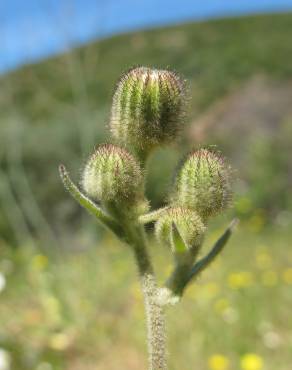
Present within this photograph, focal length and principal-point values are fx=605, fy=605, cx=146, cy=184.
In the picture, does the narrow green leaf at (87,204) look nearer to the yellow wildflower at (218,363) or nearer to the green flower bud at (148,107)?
the green flower bud at (148,107)

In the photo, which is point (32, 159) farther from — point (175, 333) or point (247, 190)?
point (175, 333)

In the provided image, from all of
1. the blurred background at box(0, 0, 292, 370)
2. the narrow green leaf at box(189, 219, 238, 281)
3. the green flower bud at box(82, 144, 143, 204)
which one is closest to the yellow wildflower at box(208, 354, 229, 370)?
the blurred background at box(0, 0, 292, 370)

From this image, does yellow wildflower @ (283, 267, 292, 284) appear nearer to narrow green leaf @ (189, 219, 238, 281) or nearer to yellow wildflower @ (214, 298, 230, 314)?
yellow wildflower @ (214, 298, 230, 314)

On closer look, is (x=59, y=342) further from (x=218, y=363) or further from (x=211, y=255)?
(x=211, y=255)

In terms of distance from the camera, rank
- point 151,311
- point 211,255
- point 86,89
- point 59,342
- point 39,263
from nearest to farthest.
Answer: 1. point 151,311
2. point 211,255
3. point 59,342
4. point 39,263
5. point 86,89

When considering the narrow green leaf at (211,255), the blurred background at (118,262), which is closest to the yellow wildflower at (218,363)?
the blurred background at (118,262)

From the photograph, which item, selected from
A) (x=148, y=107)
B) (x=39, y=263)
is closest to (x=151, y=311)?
(x=148, y=107)
